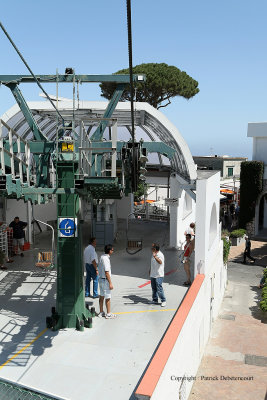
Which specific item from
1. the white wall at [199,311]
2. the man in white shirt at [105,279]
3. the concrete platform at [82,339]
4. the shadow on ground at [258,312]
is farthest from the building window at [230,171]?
the man in white shirt at [105,279]

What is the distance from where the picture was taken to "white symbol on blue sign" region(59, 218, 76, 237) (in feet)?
26.9

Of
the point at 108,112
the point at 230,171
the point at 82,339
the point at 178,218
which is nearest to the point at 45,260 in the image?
the point at 82,339

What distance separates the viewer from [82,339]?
8070 millimetres

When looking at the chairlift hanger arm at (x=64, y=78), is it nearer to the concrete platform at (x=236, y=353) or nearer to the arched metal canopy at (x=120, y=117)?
the arched metal canopy at (x=120, y=117)

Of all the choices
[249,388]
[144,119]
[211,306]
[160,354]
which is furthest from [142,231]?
[160,354]

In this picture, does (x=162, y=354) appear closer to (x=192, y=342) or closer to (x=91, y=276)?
(x=192, y=342)

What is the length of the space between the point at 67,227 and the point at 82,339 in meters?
2.12

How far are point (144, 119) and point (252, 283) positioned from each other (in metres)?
8.20

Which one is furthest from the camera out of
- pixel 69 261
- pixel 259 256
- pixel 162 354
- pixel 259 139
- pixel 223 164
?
pixel 223 164

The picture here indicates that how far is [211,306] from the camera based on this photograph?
1262cm

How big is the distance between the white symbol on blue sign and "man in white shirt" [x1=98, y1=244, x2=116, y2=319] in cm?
97

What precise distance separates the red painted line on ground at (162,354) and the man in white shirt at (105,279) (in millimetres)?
1561

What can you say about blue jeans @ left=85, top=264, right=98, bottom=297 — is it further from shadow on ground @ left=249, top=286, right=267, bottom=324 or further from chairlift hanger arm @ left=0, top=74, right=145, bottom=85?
shadow on ground @ left=249, top=286, right=267, bottom=324

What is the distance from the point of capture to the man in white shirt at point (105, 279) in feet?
28.7
